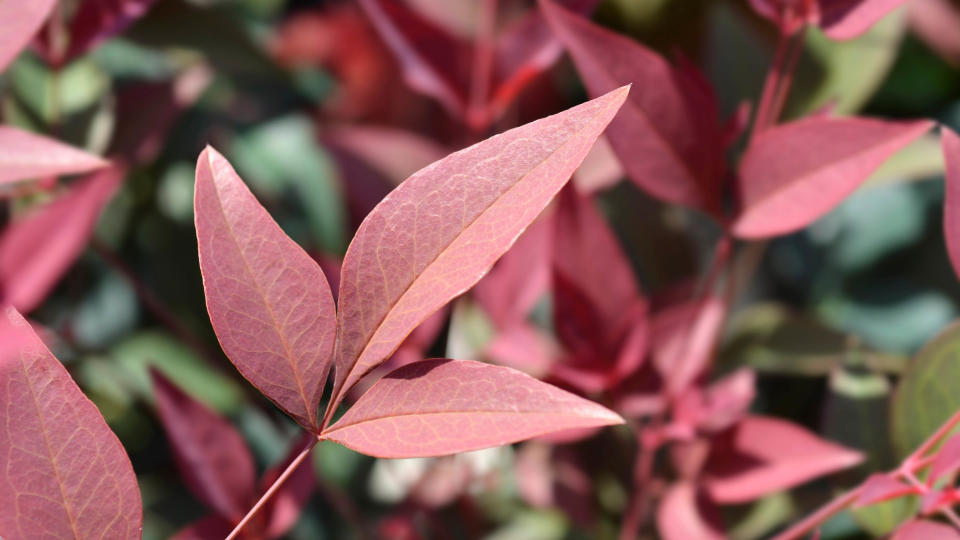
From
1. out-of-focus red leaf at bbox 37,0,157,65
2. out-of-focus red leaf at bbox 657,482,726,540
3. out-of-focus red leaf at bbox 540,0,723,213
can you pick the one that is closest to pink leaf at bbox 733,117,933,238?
out-of-focus red leaf at bbox 540,0,723,213

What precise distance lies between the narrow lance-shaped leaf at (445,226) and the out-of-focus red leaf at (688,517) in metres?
0.18

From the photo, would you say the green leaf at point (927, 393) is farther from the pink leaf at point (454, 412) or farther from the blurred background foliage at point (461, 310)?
the pink leaf at point (454, 412)

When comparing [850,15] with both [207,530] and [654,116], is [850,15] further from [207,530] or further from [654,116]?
[207,530]

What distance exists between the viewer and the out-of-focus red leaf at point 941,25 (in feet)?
1.51

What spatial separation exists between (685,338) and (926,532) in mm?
130

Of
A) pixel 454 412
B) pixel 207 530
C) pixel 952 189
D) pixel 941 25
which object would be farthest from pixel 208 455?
pixel 941 25

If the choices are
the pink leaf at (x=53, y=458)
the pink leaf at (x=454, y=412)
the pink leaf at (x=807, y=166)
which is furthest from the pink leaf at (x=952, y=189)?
the pink leaf at (x=53, y=458)

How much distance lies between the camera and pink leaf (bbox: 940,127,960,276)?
0.22 metres

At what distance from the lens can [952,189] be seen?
22cm

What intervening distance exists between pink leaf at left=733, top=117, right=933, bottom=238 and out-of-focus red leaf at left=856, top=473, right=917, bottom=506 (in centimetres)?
7

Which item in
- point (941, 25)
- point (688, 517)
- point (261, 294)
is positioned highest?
point (941, 25)

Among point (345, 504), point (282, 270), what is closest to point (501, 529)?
point (345, 504)

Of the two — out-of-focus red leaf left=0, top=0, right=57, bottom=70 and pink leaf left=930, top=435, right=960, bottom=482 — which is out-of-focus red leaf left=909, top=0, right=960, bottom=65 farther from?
out-of-focus red leaf left=0, top=0, right=57, bottom=70

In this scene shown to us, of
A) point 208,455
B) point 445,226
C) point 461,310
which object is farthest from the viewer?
point 461,310
